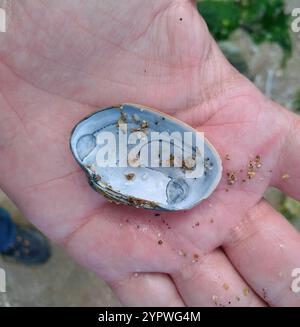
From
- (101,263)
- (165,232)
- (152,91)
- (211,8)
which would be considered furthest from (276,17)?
(101,263)

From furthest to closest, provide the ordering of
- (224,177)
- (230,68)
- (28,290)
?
(28,290) < (230,68) < (224,177)

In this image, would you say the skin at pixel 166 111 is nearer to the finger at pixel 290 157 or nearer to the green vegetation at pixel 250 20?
the finger at pixel 290 157

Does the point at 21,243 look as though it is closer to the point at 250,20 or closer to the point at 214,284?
the point at 214,284

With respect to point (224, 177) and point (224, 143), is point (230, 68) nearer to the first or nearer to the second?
point (224, 143)

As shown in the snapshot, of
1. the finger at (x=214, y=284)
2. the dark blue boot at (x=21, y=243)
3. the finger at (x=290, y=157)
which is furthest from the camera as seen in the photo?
the dark blue boot at (x=21, y=243)

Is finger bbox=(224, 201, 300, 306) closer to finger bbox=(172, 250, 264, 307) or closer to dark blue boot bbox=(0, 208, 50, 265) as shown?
finger bbox=(172, 250, 264, 307)

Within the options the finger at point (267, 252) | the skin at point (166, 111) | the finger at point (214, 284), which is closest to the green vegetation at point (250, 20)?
the skin at point (166, 111)

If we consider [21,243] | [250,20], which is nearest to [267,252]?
[21,243]
